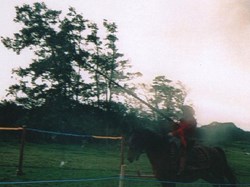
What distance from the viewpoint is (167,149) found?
388 inches

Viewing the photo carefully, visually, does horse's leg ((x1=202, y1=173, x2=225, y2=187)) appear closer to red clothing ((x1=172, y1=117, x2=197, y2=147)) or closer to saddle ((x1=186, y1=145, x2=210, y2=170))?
saddle ((x1=186, y1=145, x2=210, y2=170))

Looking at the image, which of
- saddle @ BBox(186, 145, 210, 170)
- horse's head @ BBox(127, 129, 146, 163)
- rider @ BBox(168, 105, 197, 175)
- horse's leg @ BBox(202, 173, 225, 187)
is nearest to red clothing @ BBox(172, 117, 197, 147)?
rider @ BBox(168, 105, 197, 175)

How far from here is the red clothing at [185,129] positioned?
387 inches

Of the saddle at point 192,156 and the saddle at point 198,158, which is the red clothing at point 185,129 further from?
the saddle at point 198,158

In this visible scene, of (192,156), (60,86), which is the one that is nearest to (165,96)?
(60,86)

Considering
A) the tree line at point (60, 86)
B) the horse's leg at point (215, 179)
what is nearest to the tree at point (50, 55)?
the tree line at point (60, 86)

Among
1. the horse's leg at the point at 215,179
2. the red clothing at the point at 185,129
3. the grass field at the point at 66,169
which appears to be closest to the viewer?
the red clothing at the point at 185,129

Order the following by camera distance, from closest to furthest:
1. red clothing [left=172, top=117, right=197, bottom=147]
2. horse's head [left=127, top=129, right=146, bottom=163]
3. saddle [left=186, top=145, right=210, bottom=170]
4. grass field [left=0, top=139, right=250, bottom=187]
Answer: horse's head [left=127, top=129, right=146, bottom=163]
red clothing [left=172, top=117, right=197, bottom=147]
saddle [left=186, top=145, right=210, bottom=170]
grass field [left=0, top=139, right=250, bottom=187]

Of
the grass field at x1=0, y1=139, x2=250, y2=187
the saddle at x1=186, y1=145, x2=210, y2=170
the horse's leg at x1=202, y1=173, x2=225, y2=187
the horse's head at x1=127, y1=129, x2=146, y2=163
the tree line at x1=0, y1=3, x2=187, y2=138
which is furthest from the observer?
the tree line at x1=0, y1=3, x2=187, y2=138

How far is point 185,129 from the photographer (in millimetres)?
9852

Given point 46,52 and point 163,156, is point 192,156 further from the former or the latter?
point 46,52

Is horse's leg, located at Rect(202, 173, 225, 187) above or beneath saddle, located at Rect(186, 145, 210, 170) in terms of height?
beneath

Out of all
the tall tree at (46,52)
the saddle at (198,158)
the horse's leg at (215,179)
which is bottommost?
the horse's leg at (215,179)

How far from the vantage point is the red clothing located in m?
9.82
